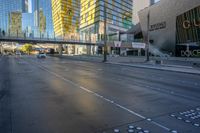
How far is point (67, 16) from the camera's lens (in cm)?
15438

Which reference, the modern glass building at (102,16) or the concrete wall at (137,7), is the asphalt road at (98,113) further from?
the concrete wall at (137,7)

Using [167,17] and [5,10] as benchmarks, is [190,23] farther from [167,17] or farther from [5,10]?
[5,10]

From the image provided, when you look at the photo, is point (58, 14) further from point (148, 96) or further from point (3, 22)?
point (148, 96)

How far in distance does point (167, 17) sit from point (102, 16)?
67.8 metres

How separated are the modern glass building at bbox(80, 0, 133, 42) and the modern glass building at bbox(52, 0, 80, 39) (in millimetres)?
8099

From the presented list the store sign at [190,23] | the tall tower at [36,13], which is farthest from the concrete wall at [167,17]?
the tall tower at [36,13]

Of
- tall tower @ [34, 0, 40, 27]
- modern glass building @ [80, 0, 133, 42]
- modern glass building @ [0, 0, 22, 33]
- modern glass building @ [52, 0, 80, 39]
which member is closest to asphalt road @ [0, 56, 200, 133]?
modern glass building @ [80, 0, 133, 42]

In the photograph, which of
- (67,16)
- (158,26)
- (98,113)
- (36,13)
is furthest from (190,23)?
(36,13)

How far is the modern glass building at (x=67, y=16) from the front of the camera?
148m

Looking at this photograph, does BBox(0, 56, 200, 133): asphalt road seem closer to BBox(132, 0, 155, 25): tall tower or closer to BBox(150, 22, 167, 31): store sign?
BBox(150, 22, 167, 31): store sign

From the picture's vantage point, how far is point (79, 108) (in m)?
7.72

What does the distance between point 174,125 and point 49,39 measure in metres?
84.1

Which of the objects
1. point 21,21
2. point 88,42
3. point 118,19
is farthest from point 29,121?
point 21,21

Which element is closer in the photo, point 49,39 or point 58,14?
point 49,39
